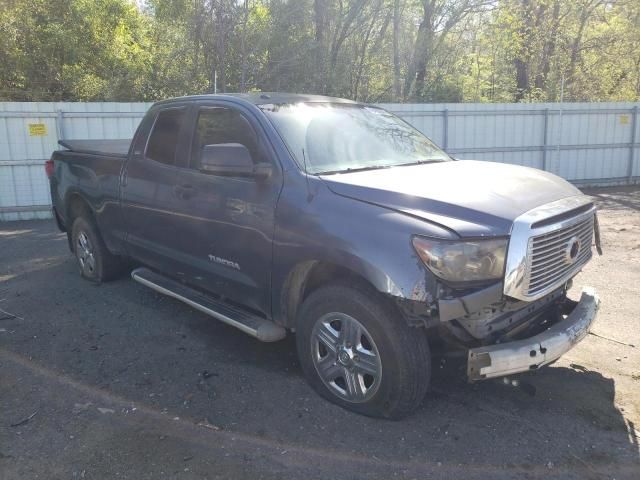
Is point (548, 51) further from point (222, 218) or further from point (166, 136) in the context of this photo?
point (222, 218)

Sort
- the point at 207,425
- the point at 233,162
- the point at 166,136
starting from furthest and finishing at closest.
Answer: the point at 166,136 → the point at 233,162 → the point at 207,425

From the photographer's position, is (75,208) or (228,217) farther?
(75,208)

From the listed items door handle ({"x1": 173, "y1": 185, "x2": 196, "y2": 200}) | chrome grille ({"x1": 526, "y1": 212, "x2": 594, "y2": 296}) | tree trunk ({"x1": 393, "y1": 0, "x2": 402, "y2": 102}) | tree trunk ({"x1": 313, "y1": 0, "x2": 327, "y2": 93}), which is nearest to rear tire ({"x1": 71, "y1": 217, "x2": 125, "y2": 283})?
door handle ({"x1": 173, "y1": 185, "x2": 196, "y2": 200})

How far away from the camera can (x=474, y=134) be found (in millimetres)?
13070

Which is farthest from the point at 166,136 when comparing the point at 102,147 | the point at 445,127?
the point at 445,127

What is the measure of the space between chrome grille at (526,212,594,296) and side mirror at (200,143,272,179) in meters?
1.72

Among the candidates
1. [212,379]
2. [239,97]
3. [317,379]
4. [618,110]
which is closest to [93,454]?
[212,379]

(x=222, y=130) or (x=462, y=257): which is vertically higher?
(x=222, y=130)

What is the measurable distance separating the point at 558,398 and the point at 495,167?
164 cm

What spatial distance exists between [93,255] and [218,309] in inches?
102

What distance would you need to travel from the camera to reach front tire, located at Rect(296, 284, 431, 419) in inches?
125

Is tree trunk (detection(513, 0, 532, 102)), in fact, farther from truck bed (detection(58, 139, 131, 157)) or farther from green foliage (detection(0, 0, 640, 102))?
truck bed (detection(58, 139, 131, 157))

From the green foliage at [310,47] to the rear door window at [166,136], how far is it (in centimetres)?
1020

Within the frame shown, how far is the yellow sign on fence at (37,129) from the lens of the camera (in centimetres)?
1024
